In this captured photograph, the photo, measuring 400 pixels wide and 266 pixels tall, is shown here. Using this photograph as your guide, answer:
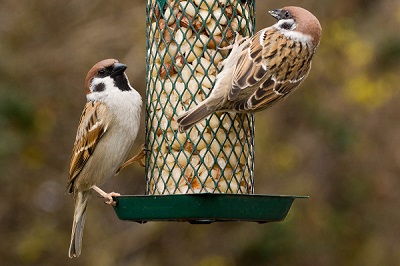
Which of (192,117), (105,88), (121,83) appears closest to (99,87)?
(105,88)

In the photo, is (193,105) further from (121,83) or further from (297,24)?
(297,24)

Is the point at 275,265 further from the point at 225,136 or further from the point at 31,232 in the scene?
the point at 225,136

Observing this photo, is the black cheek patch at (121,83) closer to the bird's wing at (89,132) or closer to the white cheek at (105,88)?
the white cheek at (105,88)

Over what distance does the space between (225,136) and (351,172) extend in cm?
709

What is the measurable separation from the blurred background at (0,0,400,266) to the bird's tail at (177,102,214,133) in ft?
13.2

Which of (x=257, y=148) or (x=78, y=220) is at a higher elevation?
(x=78, y=220)

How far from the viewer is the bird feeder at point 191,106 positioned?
6.37 metres

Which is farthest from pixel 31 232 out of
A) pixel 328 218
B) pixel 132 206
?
pixel 132 206

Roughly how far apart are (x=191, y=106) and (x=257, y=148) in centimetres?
541

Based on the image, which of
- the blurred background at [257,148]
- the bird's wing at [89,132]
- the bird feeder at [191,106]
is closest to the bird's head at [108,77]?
the bird's wing at [89,132]

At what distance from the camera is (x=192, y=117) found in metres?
6.02

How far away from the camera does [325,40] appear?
12.3m

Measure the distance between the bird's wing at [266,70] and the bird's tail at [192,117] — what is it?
215mm

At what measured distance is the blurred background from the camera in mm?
10812
